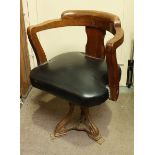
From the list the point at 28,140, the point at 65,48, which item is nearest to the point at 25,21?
the point at 65,48

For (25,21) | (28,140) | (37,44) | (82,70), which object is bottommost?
(28,140)

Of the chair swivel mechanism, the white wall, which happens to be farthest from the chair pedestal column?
the white wall

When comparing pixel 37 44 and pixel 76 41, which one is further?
pixel 76 41

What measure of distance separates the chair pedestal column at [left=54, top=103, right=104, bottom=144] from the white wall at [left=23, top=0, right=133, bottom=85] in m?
0.66

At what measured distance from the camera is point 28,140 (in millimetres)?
1653

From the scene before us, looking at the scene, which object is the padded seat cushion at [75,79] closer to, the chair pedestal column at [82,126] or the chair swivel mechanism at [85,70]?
the chair swivel mechanism at [85,70]

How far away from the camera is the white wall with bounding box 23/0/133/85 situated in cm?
194

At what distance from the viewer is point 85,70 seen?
4.96ft

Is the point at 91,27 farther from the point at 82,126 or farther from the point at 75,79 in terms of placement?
the point at 82,126

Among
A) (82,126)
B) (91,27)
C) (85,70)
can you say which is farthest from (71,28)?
(82,126)
